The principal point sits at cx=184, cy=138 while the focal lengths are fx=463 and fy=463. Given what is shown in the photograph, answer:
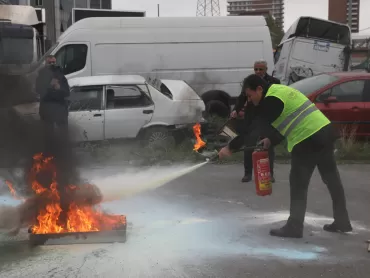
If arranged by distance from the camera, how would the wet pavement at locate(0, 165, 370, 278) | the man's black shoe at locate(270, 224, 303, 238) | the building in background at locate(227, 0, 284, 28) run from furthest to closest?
the building in background at locate(227, 0, 284, 28) → the man's black shoe at locate(270, 224, 303, 238) → the wet pavement at locate(0, 165, 370, 278)

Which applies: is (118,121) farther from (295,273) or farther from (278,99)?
(295,273)

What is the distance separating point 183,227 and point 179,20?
341 inches

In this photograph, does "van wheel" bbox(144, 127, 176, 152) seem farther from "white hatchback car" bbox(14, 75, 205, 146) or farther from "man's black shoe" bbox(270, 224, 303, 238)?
"man's black shoe" bbox(270, 224, 303, 238)

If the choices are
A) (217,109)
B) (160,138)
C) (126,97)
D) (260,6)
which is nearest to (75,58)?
(126,97)

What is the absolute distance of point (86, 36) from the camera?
40.0ft

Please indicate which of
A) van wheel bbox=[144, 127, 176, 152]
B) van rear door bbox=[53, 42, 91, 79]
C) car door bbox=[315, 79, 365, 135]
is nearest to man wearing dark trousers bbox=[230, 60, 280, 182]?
van wheel bbox=[144, 127, 176, 152]

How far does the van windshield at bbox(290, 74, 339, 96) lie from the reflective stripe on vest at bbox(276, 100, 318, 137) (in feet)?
15.6

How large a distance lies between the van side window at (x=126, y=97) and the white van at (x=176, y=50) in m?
3.28

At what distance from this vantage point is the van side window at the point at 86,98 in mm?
8773

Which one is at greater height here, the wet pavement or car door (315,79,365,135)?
car door (315,79,365,135)

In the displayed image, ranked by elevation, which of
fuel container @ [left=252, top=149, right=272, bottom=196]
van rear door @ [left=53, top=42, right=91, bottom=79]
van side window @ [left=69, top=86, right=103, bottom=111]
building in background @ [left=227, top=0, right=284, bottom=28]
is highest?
building in background @ [left=227, top=0, right=284, bottom=28]

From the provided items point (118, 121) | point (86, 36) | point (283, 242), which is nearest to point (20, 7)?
point (86, 36)

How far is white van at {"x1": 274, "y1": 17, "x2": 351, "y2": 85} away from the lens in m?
14.8

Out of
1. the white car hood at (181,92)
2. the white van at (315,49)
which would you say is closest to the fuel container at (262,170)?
the white car hood at (181,92)
